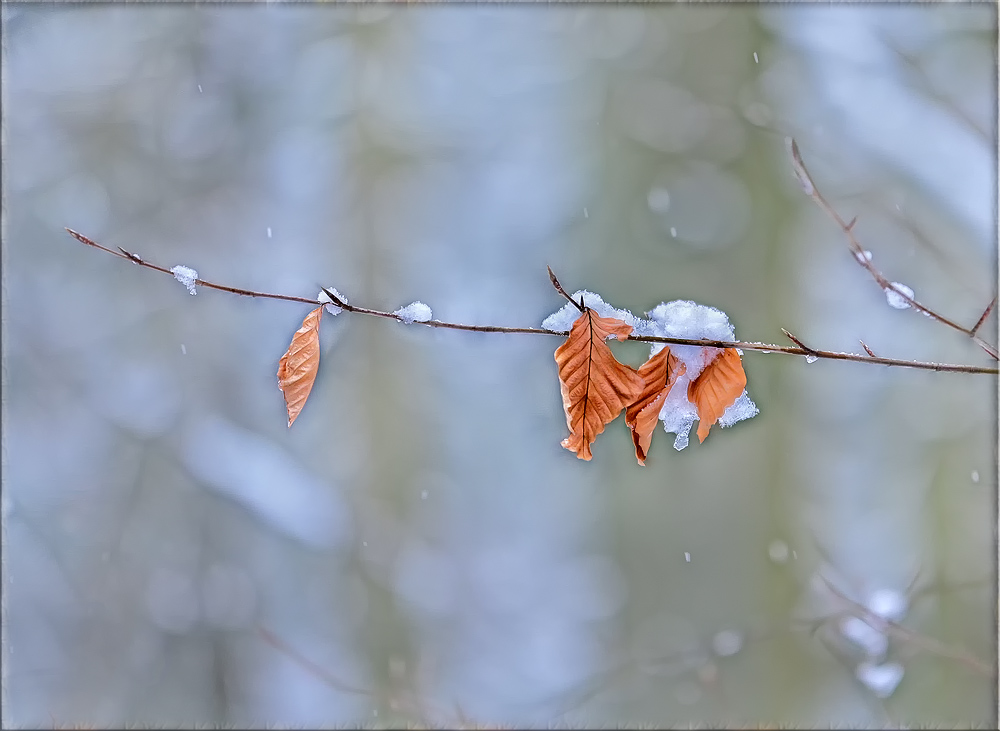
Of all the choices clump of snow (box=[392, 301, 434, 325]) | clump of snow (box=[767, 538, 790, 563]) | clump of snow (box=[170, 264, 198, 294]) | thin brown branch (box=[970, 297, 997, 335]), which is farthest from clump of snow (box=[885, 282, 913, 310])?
clump of snow (box=[767, 538, 790, 563])

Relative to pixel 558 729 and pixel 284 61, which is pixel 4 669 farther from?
pixel 284 61

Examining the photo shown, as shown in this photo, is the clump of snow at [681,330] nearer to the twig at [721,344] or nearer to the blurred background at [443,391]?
the twig at [721,344]

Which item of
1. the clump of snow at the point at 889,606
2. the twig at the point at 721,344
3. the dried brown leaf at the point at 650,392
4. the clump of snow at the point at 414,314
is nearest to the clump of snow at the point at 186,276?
the twig at the point at 721,344

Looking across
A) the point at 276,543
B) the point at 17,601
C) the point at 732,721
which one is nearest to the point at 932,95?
the point at 732,721

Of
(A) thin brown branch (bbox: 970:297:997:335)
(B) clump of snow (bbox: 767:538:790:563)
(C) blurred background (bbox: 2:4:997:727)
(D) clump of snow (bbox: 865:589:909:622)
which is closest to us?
(A) thin brown branch (bbox: 970:297:997:335)

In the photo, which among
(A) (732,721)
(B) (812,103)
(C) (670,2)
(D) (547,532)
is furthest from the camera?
(D) (547,532)

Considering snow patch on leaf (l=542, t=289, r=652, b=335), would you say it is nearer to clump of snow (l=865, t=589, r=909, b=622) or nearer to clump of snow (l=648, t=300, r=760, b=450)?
clump of snow (l=648, t=300, r=760, b=450)

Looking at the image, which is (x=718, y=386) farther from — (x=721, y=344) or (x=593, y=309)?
(x=593, y=309)
